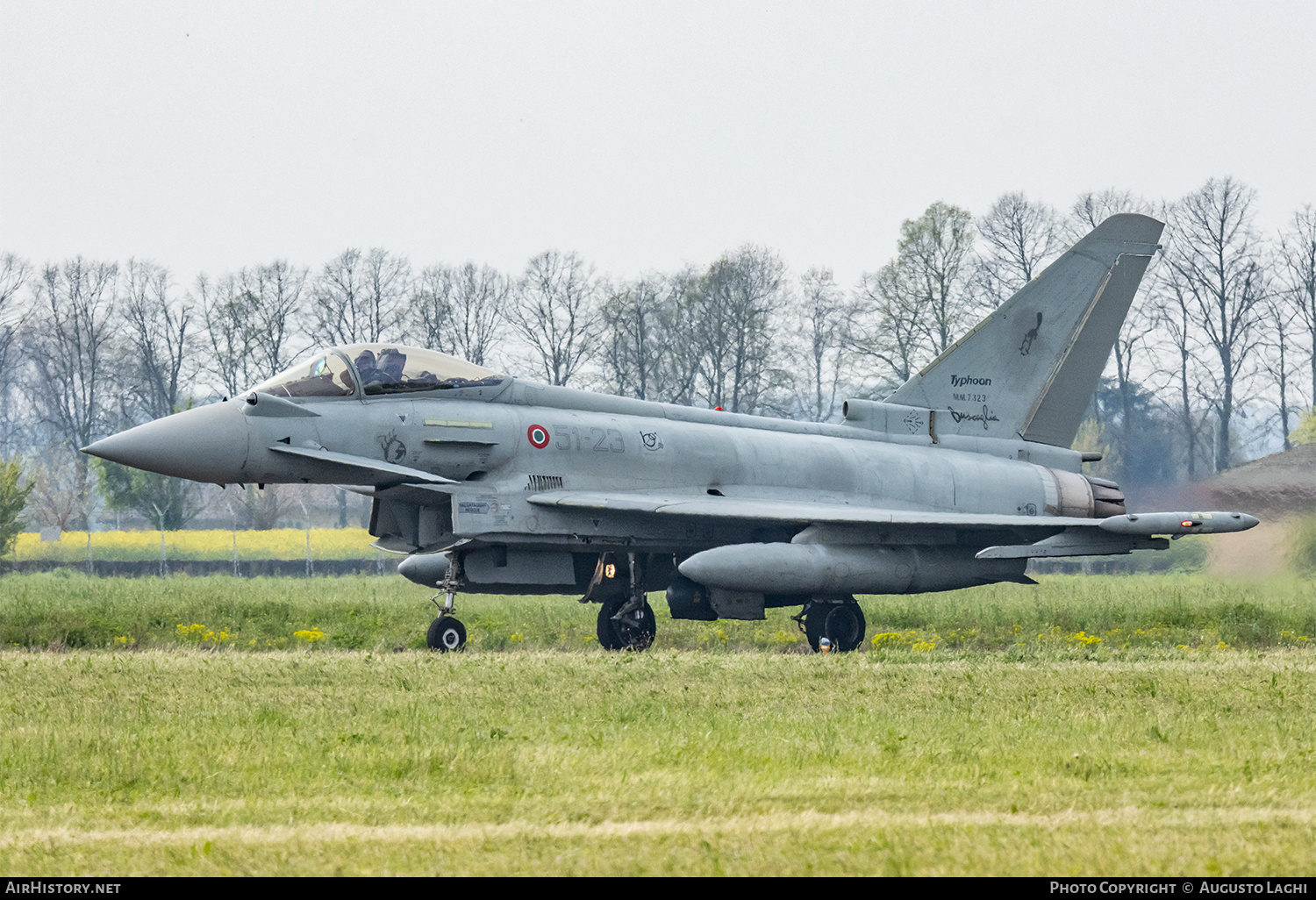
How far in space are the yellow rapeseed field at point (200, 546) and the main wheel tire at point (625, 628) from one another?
2696 centimetres

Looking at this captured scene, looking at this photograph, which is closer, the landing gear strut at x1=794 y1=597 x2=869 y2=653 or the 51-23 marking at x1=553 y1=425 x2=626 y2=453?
the 51-23 marking at x1=553 y1=425 x2=626 y2=453

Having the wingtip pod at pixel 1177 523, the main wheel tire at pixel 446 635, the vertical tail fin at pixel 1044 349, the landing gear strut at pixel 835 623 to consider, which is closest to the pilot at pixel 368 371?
the main wheel tire at pixel 446 635

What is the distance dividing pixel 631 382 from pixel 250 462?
36241 mm

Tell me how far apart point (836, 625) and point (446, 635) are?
4.65m

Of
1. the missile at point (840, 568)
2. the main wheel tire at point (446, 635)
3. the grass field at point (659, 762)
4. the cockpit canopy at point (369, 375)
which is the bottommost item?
the grass field at point (659, 762)

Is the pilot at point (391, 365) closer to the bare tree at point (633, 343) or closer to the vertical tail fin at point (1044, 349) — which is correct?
the vertical tail fin at point (1044, 349)

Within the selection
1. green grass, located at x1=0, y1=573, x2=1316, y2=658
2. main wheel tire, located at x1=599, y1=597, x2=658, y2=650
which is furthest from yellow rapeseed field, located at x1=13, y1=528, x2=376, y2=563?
main wheel tire, located at x1=599, y1=597, x2=658, y2=650

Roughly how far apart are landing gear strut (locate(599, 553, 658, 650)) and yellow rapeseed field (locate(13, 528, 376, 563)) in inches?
1064

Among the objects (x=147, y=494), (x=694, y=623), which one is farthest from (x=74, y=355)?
(x=694, y=623)

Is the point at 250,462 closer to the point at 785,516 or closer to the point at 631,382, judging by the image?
the point at 785,516

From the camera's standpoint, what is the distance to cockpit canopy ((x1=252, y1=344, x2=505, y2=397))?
45.4 ft

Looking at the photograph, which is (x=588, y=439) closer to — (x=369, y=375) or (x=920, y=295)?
(x=369, y=375)

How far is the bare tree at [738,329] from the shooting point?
4816 cm

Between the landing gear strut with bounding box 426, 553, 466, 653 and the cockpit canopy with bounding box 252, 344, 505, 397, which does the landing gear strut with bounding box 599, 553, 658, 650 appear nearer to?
the landing gear strut with bounding box 426, 553, 466, 653
